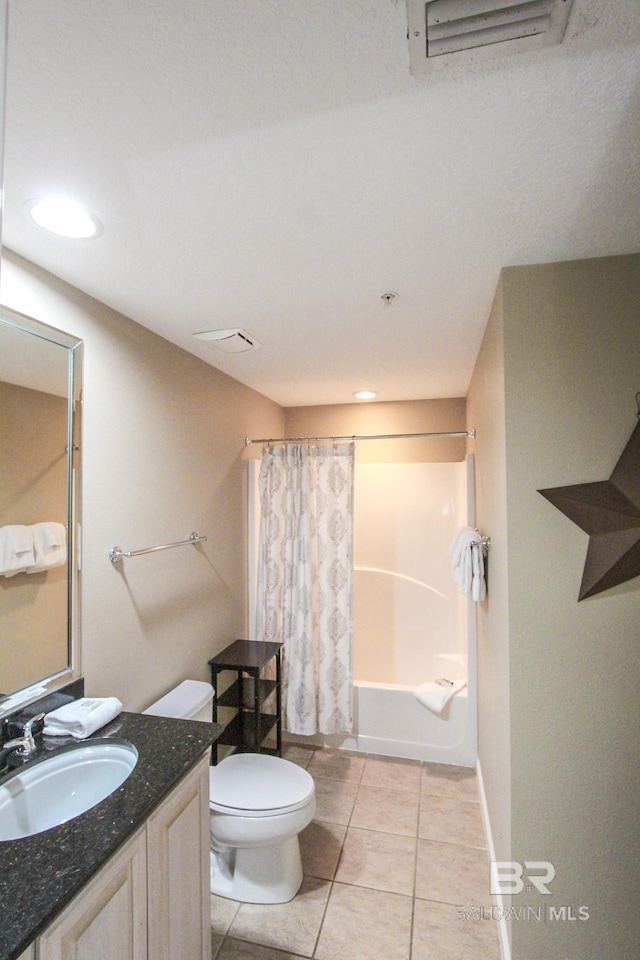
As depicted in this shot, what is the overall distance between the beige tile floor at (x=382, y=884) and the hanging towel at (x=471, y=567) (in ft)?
3.97

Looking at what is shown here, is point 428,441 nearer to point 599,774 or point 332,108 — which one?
point 599,774

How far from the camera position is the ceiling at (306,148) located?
0.79 metres

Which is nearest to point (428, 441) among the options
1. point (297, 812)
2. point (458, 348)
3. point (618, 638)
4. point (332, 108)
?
point (458, 348)

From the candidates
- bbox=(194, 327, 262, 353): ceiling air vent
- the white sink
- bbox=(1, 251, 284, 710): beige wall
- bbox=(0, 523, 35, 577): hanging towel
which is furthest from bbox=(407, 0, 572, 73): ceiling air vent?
the white sink

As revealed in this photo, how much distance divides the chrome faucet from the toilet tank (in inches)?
23.7

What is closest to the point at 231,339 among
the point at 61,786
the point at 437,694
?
the point at 61,786

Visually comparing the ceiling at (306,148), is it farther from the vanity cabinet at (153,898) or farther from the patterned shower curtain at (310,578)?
the vanity cabinet at (153,898)

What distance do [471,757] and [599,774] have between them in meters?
1.61

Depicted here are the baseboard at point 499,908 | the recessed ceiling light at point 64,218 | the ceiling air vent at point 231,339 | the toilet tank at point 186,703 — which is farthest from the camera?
the ceiling air vent at point 231,339

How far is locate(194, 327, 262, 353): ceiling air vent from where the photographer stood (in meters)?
2.17

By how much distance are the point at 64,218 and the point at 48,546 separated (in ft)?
3.35

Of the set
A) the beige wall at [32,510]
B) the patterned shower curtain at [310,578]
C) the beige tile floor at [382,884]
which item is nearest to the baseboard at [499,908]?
the beige tile floor at [382,884]

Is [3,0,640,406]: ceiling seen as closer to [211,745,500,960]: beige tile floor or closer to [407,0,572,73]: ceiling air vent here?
[407,0,572,73]: ceiling air vent

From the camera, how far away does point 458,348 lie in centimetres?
243
